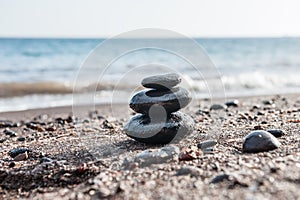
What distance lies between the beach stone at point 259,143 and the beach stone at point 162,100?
2.56 feet

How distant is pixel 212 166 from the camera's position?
2.80m

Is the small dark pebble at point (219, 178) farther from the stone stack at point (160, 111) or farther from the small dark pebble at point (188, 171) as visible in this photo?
the stone stack at point (160, 111)

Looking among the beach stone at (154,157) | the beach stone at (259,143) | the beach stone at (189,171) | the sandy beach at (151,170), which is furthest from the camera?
the beach stone at (259,143)

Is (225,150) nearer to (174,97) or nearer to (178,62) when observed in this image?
(174,97)

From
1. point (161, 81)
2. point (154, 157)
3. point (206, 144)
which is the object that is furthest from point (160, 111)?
point (154, 157)

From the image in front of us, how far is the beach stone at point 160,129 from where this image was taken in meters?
3.67

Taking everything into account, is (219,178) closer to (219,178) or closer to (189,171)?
(219,178)

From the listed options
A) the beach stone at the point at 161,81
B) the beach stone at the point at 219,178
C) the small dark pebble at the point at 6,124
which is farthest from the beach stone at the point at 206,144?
the small dark pebble at the point at 6,124

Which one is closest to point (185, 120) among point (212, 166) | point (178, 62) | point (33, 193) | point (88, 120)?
point (212, 166)

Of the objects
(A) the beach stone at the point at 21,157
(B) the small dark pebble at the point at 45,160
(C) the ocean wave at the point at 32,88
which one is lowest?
(A) the beach stone at the point at 21,157

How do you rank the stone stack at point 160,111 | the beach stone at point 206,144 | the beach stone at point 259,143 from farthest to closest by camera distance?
the stone stack at point 160,111, the beach stone at point 206,144, the beach stone at point 259,143

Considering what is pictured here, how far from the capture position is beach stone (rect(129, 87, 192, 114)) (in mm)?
3711

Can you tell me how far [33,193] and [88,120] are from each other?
424 centimetres

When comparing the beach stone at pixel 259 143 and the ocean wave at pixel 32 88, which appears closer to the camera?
the beach stone at pixel 259 143
